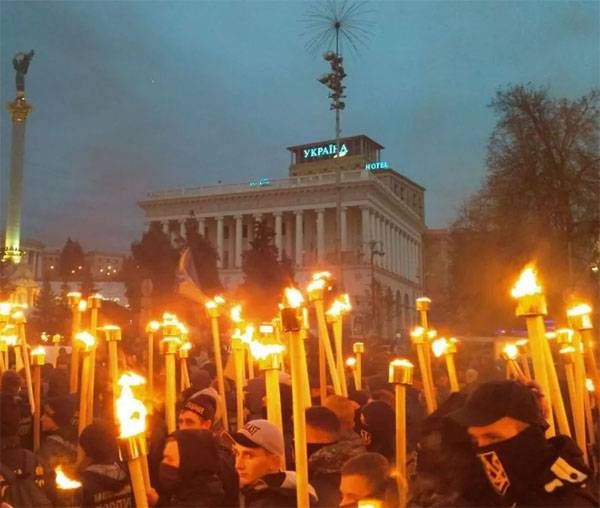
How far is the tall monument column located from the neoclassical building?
23.9 meters

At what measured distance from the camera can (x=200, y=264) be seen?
32500mm

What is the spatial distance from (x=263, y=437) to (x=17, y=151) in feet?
Answer: 156

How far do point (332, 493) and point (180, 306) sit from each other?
24774 mm

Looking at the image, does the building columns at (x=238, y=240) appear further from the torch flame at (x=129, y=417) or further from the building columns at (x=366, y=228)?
the torch flame at (x=129, y=417)

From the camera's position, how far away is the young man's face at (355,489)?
2895 mm

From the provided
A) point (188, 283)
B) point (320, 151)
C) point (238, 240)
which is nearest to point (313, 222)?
point (238, 240)

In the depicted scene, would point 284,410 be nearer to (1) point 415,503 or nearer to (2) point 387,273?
(1) point 415,503

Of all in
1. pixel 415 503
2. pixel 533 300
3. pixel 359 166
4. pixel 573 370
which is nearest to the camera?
pixel 533 300

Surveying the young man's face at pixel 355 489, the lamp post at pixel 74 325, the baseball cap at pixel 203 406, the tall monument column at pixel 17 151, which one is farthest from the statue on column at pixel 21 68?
the young man's face at pixel 355 489

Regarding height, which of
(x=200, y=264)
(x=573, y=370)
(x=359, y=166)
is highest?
(x=359, y=166)

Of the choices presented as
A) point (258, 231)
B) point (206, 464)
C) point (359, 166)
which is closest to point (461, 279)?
point (258, 231)

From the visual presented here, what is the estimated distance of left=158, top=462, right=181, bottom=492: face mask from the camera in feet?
11.0

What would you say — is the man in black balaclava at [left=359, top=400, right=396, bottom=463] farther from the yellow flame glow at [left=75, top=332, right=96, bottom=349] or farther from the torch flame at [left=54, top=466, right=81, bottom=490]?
the yellow flame glow at [left=75, top=332, right=96, bottom=349]

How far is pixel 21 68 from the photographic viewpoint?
147 feet
